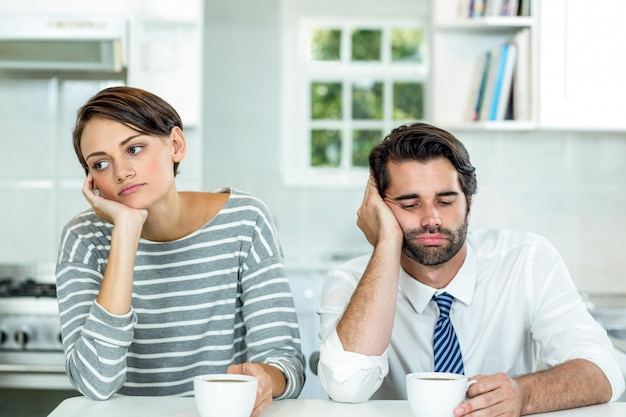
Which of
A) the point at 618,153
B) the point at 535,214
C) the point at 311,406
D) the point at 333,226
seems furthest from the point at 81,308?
the point at 333,226

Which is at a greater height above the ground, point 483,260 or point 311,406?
point 483,260

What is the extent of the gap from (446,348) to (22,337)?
1.69m

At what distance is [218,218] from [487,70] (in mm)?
1695

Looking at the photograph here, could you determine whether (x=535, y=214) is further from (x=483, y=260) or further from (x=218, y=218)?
(x=218, y=218)

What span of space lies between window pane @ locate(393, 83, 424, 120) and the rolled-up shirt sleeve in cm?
349

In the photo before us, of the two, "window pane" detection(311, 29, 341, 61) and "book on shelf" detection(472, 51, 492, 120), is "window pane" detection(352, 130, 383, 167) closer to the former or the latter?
"window pane" detection(311, 29, 341, 61)

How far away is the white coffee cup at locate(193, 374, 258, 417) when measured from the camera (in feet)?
3.86

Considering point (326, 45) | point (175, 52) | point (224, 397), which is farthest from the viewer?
point (326, 45)

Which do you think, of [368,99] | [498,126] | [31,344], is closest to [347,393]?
[31,344]

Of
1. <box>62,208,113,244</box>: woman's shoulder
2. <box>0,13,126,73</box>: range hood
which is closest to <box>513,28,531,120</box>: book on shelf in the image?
<box>0,13,126,73</box>: range hood

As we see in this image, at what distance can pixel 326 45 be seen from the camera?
16.6 feet

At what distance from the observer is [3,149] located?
3.37 m

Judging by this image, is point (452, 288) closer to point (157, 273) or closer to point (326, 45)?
point (157, 273)

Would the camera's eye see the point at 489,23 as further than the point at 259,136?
No
